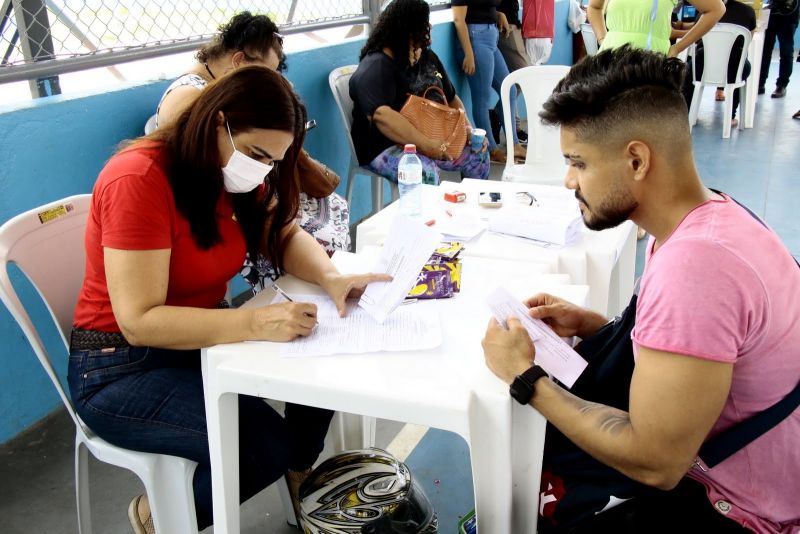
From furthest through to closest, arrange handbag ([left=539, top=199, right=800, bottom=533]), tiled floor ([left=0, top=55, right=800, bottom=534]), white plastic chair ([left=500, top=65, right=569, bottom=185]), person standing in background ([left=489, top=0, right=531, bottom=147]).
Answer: person standing in background ([left=489, top=0, right=531, bottom=147]) → white plastic chair ([left=500, top=65, right=569, bottom=185]) → tiled floor ([left=0, top=55, right=800, bottom=534]) → handbag ([left=539, top=199, right=800, bottom=533])

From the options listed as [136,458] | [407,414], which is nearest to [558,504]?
[407,414]

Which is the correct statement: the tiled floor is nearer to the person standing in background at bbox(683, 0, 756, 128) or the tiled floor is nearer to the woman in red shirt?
the woman in red shirt

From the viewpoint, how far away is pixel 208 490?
1.56 meters

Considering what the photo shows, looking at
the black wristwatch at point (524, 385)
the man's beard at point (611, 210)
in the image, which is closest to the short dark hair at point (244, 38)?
the man's beard at point (611, 210)

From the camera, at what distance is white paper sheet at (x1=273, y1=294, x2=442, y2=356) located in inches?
54.9

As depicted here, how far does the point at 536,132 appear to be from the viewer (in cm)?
369

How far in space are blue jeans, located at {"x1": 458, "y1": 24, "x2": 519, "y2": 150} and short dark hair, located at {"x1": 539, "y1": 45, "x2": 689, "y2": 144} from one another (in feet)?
12.1

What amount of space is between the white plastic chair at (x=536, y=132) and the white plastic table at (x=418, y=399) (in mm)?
2267

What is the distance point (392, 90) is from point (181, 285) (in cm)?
220

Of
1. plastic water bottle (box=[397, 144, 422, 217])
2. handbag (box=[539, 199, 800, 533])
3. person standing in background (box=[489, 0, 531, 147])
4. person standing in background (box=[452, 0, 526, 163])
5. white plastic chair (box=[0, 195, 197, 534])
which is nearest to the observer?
handbag (box=[539, 199, 800, 533])

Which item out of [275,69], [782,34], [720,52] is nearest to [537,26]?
[720,52]

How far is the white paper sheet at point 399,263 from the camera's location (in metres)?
1.52

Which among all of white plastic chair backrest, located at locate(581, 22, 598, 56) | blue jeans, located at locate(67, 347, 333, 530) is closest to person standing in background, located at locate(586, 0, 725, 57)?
blue jeans, located at locate(67, 347, 333, 530)

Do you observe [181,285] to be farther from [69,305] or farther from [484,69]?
[484,69]
